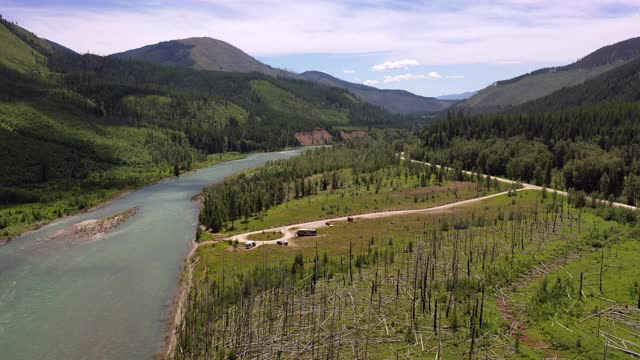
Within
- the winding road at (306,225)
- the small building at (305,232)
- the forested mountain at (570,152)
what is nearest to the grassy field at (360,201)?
the winding road at (306,225)

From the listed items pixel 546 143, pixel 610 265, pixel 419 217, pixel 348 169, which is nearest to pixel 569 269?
pixel 610 265

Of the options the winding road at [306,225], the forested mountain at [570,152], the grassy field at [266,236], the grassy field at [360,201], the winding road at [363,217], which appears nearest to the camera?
the winding road at [306,225]

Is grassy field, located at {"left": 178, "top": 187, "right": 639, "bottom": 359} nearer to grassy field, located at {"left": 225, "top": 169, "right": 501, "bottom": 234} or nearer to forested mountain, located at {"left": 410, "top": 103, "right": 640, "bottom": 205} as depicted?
grassy field, located at {"left": 225, "top": 169, "right": 501, "bottom": 234}

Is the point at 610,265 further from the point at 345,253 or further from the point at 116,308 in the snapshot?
the point at 116,308

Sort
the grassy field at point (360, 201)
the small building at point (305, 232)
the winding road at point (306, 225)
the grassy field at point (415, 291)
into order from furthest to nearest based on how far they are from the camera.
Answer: the grassy field at point (360, 201), the small building at point (305, 232), the winding road at point (306, 225), the grassy field at point (415, 291)

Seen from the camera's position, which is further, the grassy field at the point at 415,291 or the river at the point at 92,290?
the river at the point at 92,290

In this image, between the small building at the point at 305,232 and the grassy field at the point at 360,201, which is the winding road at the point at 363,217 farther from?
the grassy field at the point at 360,201
